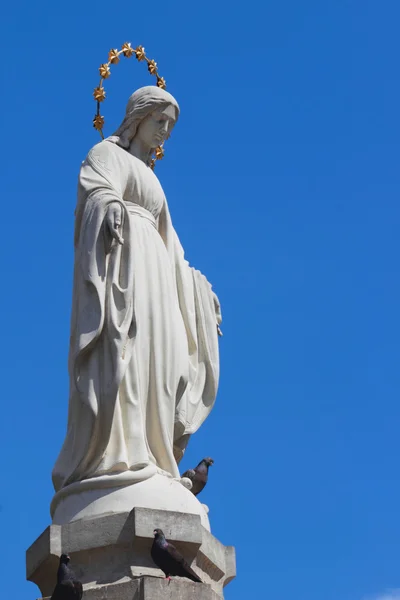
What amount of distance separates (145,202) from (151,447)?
8.47 feet

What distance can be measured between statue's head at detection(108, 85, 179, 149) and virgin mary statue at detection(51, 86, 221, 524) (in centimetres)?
1

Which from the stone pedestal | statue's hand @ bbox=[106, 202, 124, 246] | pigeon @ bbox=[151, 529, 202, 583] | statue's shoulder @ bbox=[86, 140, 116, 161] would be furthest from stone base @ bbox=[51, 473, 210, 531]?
statue's shoulder @ bbox=[86, 140, 116, 161]

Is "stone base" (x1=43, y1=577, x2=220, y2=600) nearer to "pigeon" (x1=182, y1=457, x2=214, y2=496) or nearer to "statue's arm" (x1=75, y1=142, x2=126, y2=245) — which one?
"pigeon" (x1=182, y1=457, x2=214, y2=496)

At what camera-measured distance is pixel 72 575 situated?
11039mm

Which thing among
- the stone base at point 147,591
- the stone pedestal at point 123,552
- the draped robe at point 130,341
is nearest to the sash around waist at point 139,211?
the draped robe at point 130,341

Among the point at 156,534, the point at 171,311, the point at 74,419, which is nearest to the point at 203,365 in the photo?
the point at 171,311

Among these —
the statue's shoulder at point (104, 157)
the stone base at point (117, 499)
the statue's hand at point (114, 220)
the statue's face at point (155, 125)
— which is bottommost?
the stone base at point (117, 499)

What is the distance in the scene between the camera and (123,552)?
1154 cm

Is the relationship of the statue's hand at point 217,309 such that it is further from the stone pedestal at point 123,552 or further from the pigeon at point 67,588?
the pigeon at point 67,588

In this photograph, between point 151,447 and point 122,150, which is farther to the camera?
point 122,150

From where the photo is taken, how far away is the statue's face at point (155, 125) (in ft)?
45.8

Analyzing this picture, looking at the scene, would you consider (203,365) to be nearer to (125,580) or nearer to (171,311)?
(171,311)

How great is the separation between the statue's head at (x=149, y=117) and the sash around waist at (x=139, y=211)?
30.6 inches

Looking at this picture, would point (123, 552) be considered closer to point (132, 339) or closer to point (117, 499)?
point (117, 499)
